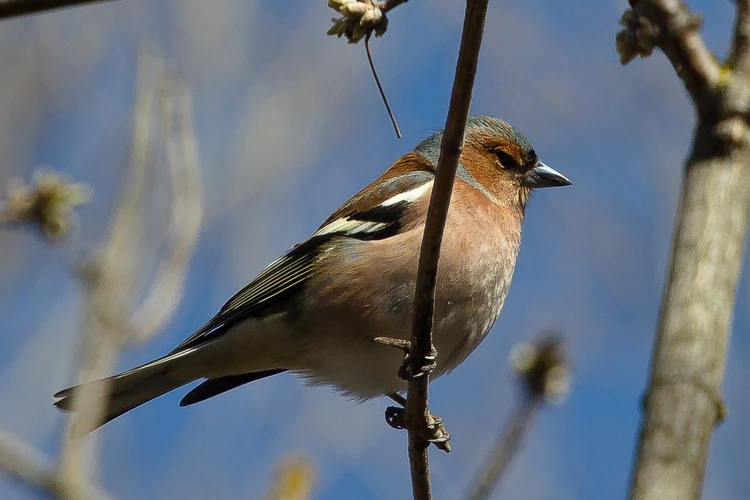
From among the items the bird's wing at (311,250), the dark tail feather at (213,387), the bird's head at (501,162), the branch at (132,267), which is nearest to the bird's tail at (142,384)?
the bird's wing at (311,250)

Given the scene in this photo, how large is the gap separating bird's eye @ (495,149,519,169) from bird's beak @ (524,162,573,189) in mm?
106

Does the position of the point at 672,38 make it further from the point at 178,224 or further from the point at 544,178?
the point at 544,178

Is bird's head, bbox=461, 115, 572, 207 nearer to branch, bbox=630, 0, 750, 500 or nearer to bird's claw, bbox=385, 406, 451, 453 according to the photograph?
bird's claw, bbox=385, 406, 451, 453

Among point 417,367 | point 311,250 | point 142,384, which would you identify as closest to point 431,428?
point 417,367

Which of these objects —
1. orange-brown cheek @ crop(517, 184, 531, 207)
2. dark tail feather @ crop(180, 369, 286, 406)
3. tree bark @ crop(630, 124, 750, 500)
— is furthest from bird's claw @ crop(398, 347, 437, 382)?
orange-brown cheek @ crop(517, 184, 531, 207)

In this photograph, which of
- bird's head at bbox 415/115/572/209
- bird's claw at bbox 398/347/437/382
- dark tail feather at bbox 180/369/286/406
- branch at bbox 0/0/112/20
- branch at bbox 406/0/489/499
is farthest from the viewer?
bird's head at bbox 415/115/572/209

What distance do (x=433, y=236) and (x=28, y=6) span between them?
1416mm

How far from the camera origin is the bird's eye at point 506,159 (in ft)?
16.9

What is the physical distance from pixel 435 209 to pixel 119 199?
144 cm

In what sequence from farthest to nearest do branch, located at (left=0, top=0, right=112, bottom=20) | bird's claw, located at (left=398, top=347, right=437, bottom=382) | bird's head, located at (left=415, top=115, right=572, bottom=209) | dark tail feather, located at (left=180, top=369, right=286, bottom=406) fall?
bird's head, located at (left=415, top=115, right=572, bottom=209), dark tail feather, located at (left=180, top=369, right=286, bottom=406), bird's claw, located at (left=398, top=347, right=437, bottom=382), branch, located at (left=0, top=0, right=112, bottom=20)

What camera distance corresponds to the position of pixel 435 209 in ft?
8.07

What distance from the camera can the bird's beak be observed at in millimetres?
5133

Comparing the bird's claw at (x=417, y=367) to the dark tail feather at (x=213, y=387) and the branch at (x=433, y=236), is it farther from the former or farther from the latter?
the dark tail feather at (x=213, y=387)

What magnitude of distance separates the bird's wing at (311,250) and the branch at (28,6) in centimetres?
291
